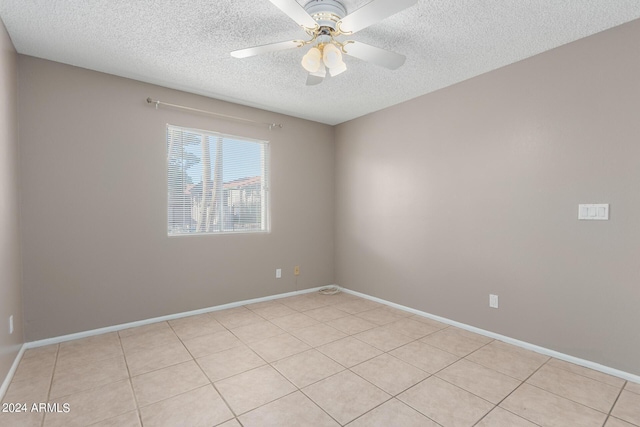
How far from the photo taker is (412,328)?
309cm

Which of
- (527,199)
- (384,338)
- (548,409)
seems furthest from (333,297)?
(548,409)

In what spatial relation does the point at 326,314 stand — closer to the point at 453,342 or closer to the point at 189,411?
the point at 453,342

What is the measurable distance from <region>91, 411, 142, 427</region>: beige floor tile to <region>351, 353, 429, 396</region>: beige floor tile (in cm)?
137

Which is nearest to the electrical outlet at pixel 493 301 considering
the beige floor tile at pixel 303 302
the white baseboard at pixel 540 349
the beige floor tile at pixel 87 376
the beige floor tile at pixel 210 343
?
the white baseboard at pixel 540 349

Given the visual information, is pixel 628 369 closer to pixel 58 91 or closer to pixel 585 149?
pixel 585 149

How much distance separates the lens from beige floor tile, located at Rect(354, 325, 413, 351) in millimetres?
2682

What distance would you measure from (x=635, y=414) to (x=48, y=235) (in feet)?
14.3

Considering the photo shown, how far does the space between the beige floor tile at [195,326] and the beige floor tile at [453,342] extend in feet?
6.52

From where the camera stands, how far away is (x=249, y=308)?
3697mm

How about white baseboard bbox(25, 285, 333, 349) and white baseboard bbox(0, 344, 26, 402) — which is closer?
white baseboard bbox(0, 344, 26, 402)

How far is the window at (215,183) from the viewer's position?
134 inches

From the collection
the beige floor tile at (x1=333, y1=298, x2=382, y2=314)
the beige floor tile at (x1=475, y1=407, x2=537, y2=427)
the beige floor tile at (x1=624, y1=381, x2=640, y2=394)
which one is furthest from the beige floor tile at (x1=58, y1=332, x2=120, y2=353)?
the beige floor tile at (x1=624, y1=381, x2=640, y2=394)

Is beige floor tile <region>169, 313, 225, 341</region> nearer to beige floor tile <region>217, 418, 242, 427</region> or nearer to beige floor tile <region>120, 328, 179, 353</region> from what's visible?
beige floor tile <region>120, 328, 179, 353</region>

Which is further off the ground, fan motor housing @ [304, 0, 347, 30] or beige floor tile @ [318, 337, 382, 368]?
fan motor housing @ [304, 0, 347, 30]
